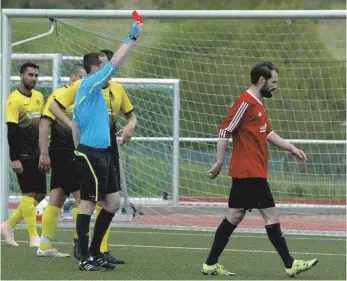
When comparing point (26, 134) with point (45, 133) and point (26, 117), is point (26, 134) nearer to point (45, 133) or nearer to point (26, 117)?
point (26, 117)

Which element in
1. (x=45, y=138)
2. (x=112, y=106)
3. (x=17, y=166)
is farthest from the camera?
(x=17, y=166)

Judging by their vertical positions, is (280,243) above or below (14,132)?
below

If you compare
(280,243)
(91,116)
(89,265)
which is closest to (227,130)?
(280,243)

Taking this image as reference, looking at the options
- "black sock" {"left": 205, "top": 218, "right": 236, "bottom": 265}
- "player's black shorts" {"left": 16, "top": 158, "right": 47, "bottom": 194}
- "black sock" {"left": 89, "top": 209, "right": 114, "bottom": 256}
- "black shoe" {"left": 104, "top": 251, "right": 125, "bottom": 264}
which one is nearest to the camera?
"black sock" {"left": 205, "top": 218, "right": 236, "bottom": 265}

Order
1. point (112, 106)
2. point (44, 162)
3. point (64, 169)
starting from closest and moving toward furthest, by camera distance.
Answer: point (112, 106)
point (44, 162)
point (64, 169)

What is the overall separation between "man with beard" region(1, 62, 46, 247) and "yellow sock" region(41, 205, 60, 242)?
0.92m

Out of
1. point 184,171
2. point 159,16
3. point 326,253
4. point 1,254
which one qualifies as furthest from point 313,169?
point 1,254

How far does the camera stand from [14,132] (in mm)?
12742

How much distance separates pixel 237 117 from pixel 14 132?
Result: 352cm

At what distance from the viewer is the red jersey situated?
1006 cm

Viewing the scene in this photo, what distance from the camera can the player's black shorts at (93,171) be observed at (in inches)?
405

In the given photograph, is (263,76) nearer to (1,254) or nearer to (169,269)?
(169,269)

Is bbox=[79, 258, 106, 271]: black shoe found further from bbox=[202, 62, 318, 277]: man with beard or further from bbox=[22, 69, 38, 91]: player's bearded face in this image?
bbox=[22, 69, 38, 91]: player's bearded face

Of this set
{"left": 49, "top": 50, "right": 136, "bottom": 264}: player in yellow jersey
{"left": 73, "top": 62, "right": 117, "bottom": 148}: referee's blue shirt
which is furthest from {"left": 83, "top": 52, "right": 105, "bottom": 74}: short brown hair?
{"left": 49, "top": 50, "right": 136, "bottom": 264}: player in yellow jersey
